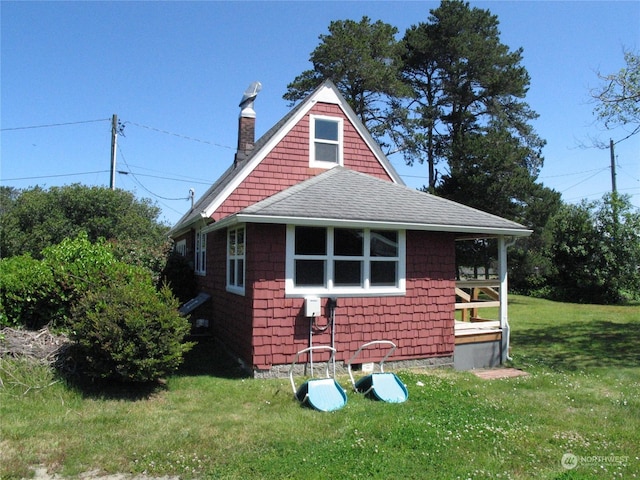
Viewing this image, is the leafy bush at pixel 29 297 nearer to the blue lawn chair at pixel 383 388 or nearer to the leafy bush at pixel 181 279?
the blue lawn chair at pixel 383 388

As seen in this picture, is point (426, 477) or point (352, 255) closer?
point (426, 477)

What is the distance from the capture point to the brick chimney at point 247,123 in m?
13.8

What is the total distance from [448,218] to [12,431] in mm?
7532

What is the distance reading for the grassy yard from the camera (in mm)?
4594

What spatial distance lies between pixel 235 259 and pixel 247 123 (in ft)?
18.1

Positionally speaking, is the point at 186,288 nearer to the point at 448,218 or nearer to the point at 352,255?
the point at 352,255

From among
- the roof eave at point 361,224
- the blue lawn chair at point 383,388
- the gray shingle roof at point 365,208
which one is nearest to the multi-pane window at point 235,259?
the roof eave at point 361,224

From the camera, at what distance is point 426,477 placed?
173 inches

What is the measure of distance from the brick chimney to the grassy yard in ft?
23.7

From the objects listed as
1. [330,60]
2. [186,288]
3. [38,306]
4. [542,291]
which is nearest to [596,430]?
[38,306]

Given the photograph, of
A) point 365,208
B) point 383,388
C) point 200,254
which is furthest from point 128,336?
point 200,254

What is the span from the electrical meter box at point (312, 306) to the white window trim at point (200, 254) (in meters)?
5.66

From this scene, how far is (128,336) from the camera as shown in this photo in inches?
261

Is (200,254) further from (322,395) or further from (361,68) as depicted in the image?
(361,68)
